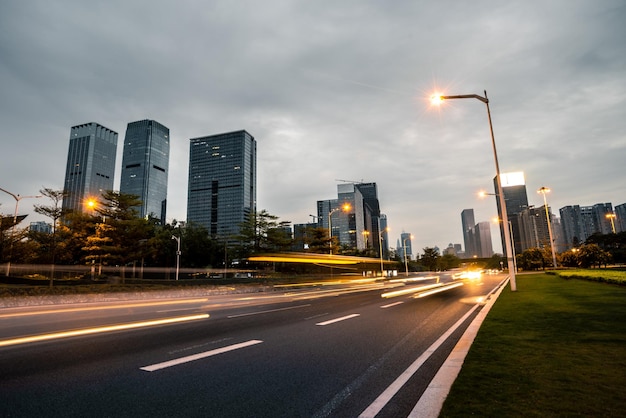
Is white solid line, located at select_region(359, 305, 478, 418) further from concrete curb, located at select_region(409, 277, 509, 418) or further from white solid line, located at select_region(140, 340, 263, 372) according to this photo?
white solid line, located at select_region(140, 340, 263, 372)

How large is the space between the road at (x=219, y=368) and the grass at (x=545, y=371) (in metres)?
0.70

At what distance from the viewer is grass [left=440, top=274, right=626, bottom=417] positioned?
348cm

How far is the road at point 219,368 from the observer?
3.88 metres

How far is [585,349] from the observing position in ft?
18.9

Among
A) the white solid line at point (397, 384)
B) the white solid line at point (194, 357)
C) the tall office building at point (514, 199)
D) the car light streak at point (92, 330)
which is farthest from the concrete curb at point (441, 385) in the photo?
the tall office building at point (514, 199)

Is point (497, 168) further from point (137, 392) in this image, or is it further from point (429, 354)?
point (137, 392)

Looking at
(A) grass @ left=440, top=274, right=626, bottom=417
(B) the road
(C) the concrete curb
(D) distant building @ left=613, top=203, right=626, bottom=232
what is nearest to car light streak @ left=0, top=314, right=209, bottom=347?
(B) the road

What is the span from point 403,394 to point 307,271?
60.7 metres

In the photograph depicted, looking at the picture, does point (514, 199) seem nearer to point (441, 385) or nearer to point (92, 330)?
point (441, 385)

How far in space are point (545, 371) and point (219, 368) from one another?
4788mm

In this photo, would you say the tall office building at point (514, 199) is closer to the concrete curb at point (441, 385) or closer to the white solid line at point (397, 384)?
the white solid line at point (397, 384)

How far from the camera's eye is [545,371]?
4707mm

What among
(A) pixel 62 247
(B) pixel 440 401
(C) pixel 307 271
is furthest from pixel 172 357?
(C) pixel 307 271

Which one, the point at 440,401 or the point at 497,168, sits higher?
the point at 497,168
